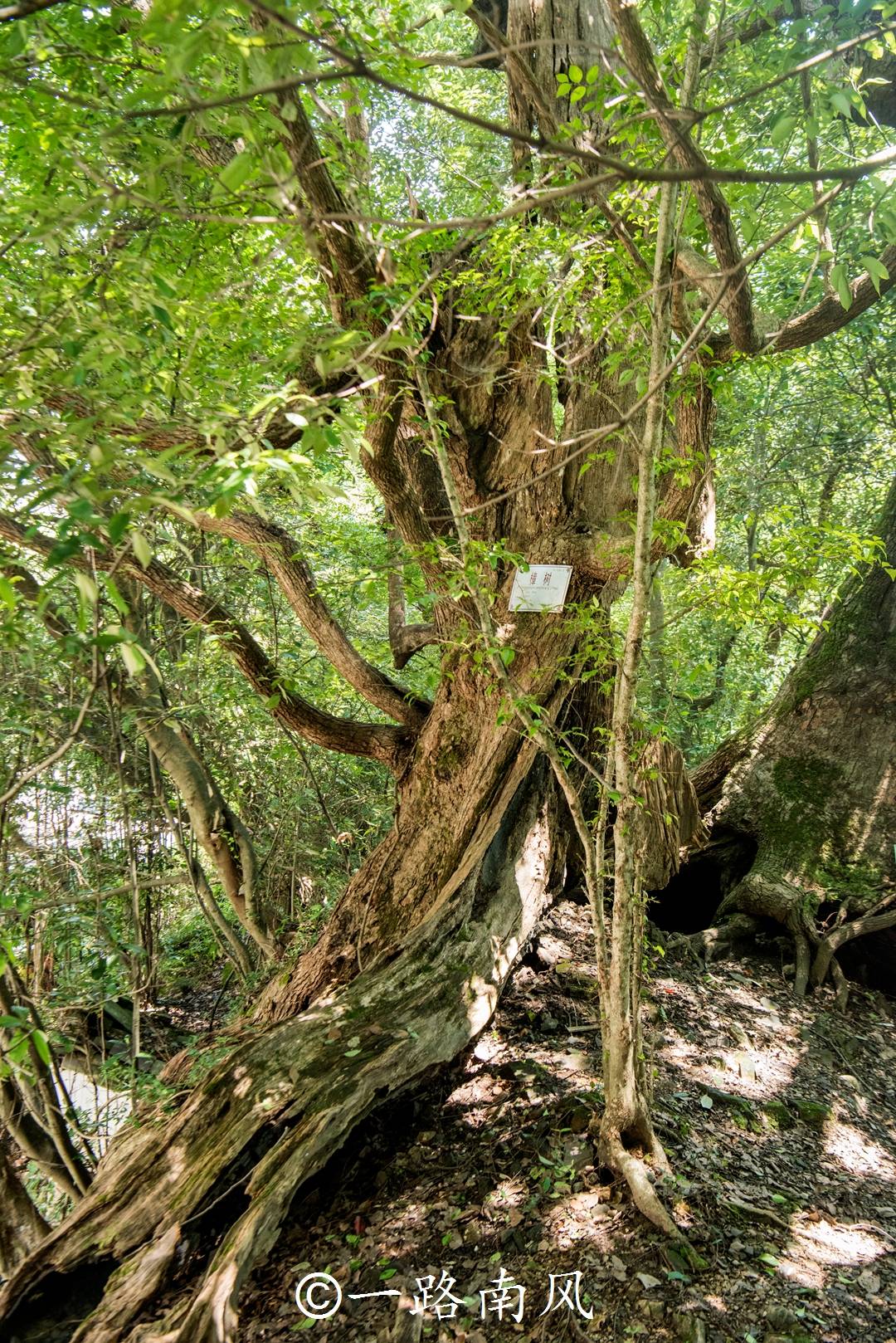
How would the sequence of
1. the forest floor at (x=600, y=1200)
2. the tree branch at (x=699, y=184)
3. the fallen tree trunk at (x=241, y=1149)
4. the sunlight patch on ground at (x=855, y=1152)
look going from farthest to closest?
the sunlight patch on ground at (x=855, y=1152)
the fallen tree trunk at (x=241, y=1149)
the forest floor at (x=600, y=1200)
the tree branch at (x=699, y=184)

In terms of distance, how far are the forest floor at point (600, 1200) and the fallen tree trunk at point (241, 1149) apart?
21 cm

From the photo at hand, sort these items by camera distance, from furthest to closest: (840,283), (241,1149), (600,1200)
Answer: (241,1149)
(600,1200)
(840,283)

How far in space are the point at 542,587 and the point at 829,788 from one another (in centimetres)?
288

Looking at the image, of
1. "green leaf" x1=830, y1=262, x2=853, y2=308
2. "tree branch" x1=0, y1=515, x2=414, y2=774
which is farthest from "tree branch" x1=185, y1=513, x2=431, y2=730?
"green leaf" x1=830, y1=262, x2=853, y2=308

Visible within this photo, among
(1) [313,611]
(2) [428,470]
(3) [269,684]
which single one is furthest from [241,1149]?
(2) [428,470]

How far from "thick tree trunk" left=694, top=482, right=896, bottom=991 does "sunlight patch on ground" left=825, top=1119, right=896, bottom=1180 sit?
3.77 ft

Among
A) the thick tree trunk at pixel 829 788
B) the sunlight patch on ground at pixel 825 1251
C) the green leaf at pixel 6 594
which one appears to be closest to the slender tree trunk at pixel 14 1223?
the sunlight patch on ground at pixel 825 1251

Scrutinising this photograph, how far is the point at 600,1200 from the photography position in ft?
9.11

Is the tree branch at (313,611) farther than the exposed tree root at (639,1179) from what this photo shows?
Yes

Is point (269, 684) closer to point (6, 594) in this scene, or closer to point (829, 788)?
point (6, 594)

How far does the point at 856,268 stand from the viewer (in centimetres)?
365

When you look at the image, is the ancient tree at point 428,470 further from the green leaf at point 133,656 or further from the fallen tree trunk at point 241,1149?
the green leaf at point 133,656

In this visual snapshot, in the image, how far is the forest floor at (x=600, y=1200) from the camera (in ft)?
7.98

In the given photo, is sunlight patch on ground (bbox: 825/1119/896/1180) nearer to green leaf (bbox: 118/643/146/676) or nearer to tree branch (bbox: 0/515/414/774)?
tree branch (bbox: 0/515/414/774)
